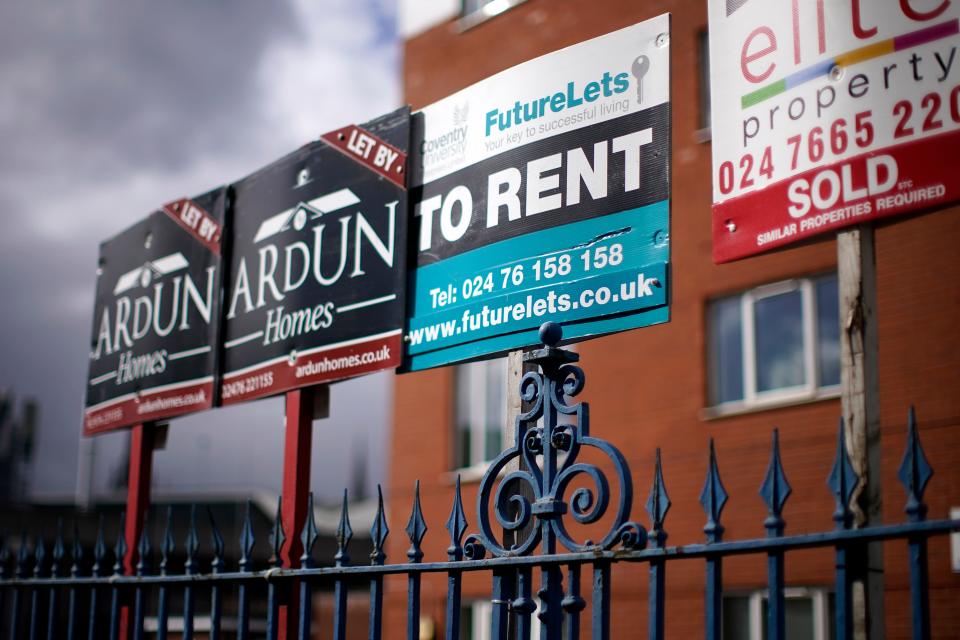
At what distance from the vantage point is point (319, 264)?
5949 millimetres

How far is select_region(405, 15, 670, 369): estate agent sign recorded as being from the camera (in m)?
4.49

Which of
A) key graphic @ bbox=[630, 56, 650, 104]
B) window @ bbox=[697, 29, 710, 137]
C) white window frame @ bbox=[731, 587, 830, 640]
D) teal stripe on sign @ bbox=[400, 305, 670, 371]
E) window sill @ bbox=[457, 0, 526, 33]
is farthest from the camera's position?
window sill @ bbox=[457, 0, 526, 33]

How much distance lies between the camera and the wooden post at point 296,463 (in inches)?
219

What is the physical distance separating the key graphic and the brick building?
6020 mm

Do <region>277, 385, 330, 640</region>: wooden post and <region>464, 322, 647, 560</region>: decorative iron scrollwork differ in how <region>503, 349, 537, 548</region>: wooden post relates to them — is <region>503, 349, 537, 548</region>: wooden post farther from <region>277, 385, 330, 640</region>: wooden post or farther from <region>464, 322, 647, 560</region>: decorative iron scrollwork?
<region>277, 385, 330, 640</region>: wooden post

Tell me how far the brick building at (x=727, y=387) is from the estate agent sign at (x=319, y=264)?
17.9 ft

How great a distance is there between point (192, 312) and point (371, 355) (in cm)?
181

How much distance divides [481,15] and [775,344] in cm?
655

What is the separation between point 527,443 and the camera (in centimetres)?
411

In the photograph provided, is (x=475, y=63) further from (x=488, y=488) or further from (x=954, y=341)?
(x=488, y=488)

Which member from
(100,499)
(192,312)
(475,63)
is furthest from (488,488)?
(100,499)

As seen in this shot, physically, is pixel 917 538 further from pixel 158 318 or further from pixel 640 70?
pixel 158 318

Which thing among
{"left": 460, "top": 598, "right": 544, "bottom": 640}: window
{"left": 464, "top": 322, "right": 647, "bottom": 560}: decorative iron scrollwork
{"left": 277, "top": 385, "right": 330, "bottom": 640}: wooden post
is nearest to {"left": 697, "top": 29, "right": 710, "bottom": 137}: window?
{"left": 460, "top": 598, "right": 544, "bottom": 640}: window

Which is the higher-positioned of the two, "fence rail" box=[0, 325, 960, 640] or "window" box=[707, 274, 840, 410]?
"window" box=[707, 274, 840, 410]
